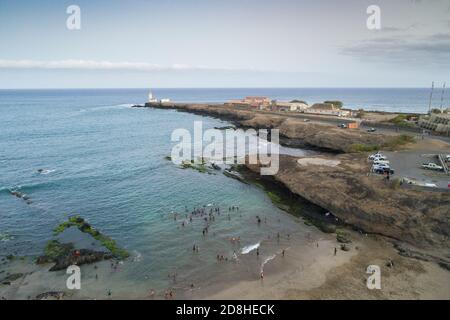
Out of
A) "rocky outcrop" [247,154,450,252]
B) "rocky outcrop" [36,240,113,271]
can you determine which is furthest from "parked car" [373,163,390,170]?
"rocky outcrop" [36,240,113,271]

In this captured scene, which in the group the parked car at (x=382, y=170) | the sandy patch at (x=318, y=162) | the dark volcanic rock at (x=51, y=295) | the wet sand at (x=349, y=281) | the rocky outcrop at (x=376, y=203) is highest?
the parked car at (x=382, y=170)

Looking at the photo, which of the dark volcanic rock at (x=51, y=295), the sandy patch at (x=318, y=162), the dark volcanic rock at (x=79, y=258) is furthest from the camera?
the sandy patch at (x=318, y=162)

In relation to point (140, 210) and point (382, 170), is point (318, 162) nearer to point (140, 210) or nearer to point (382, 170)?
point (382, 170)

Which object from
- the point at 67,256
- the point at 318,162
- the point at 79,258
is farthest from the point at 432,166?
the point at 67,256

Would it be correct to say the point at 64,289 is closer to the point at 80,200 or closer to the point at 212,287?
the point at 212,287

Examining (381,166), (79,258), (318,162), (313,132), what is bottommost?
(79,258)

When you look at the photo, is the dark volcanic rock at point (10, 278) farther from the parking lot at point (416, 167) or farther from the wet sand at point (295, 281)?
the parking lot at point (416, 167)

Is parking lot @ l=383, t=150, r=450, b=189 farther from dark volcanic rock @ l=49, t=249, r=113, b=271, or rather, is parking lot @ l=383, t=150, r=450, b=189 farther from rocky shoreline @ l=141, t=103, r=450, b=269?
dark volcanic rock @ l=49, t=249, r=113, b=271

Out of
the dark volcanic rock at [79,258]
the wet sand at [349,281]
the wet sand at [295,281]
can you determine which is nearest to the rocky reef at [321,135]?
the wet sand at [349,281]

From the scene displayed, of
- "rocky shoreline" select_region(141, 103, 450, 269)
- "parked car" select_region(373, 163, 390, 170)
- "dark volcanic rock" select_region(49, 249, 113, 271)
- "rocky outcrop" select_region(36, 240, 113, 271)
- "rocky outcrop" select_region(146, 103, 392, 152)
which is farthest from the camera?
"rocky outcrop" select_region(146, 103, 392, 152)
